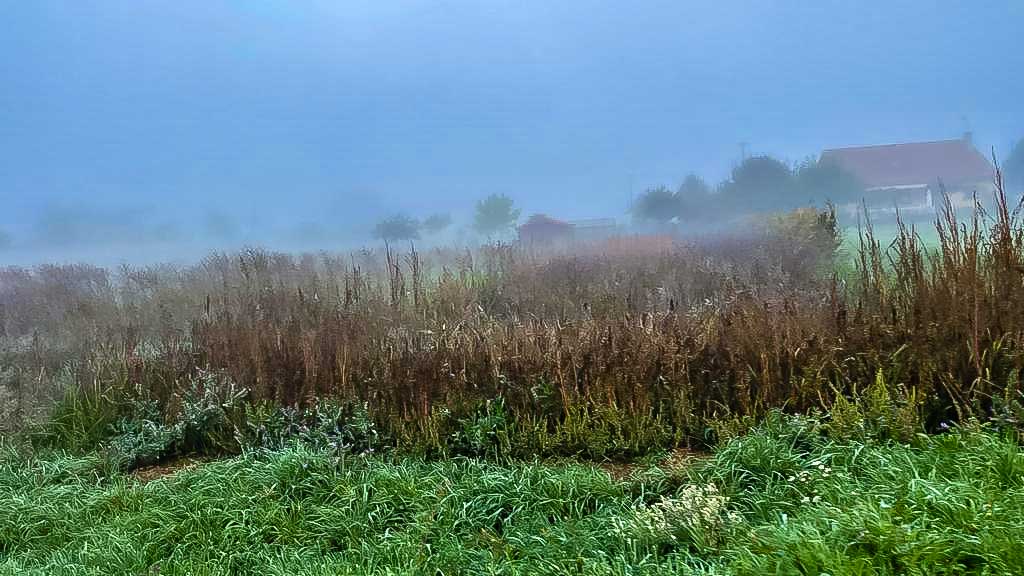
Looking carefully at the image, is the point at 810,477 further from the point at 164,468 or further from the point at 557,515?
the point at 164,468

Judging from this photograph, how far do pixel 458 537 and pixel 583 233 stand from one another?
631cm

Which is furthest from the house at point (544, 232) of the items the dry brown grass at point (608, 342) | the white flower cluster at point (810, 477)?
the white flower cluster at point (810, 477)

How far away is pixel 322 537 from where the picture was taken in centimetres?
242

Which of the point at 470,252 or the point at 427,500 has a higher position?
the point at 470,252

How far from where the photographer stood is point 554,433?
3.30 m

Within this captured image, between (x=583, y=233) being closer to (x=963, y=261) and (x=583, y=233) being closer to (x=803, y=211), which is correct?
(x=803, y=211)

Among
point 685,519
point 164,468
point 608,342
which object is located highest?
point 608,342

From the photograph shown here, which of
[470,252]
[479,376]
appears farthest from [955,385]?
[470,252]

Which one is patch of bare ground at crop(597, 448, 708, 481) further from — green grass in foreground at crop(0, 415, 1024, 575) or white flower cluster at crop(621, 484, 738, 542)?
white flower cluster at crop(621, 484, 738, 542)

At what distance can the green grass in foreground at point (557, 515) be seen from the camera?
170 cm

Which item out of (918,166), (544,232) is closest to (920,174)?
(918,166)

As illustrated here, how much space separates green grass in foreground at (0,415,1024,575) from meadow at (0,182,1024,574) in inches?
0.4

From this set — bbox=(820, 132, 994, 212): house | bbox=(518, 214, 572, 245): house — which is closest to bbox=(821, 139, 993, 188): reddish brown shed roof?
bbox=(820, 132, 994, 212): house

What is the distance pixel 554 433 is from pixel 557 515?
0.91 m
